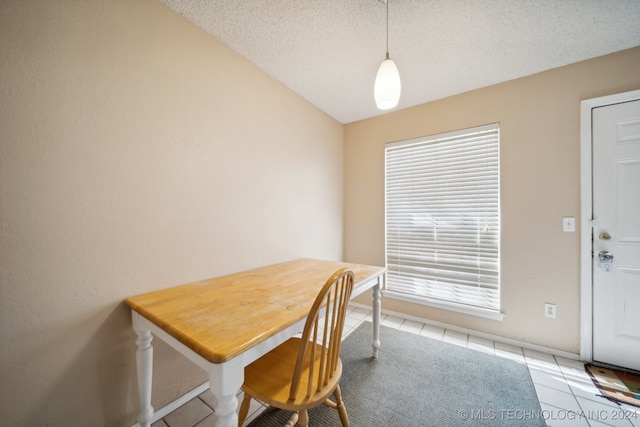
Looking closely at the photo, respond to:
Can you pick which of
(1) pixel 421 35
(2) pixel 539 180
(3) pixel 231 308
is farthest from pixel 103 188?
(2) pixel 539 180

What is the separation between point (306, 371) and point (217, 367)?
19.7 inches

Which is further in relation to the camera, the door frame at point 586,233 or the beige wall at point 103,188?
the door frame at point 586,233

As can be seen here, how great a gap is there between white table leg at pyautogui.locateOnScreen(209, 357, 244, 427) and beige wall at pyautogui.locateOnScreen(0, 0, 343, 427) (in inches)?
31.6

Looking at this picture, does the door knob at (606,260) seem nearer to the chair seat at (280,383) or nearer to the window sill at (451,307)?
the window sill at (451,307)

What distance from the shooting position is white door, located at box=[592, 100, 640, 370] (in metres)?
1.60

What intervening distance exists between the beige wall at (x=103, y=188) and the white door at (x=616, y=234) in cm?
Result: 273

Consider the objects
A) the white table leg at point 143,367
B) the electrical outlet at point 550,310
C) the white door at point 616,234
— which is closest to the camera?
the white table leg at point 143,367

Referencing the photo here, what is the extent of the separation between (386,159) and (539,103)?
53.2 inches

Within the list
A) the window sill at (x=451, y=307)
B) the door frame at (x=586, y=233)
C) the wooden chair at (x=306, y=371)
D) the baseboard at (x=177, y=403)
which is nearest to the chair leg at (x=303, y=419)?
the wooden chair at (x=306, y=371)

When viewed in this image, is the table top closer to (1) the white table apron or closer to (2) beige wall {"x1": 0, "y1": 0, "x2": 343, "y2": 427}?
(1) the white table apron

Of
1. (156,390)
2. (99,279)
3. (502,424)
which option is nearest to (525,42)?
(502,424)

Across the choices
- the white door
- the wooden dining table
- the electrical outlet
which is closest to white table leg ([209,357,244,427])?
the wooden dining table

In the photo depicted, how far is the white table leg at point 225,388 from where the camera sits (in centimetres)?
71

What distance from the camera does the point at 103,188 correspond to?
3.61ft
